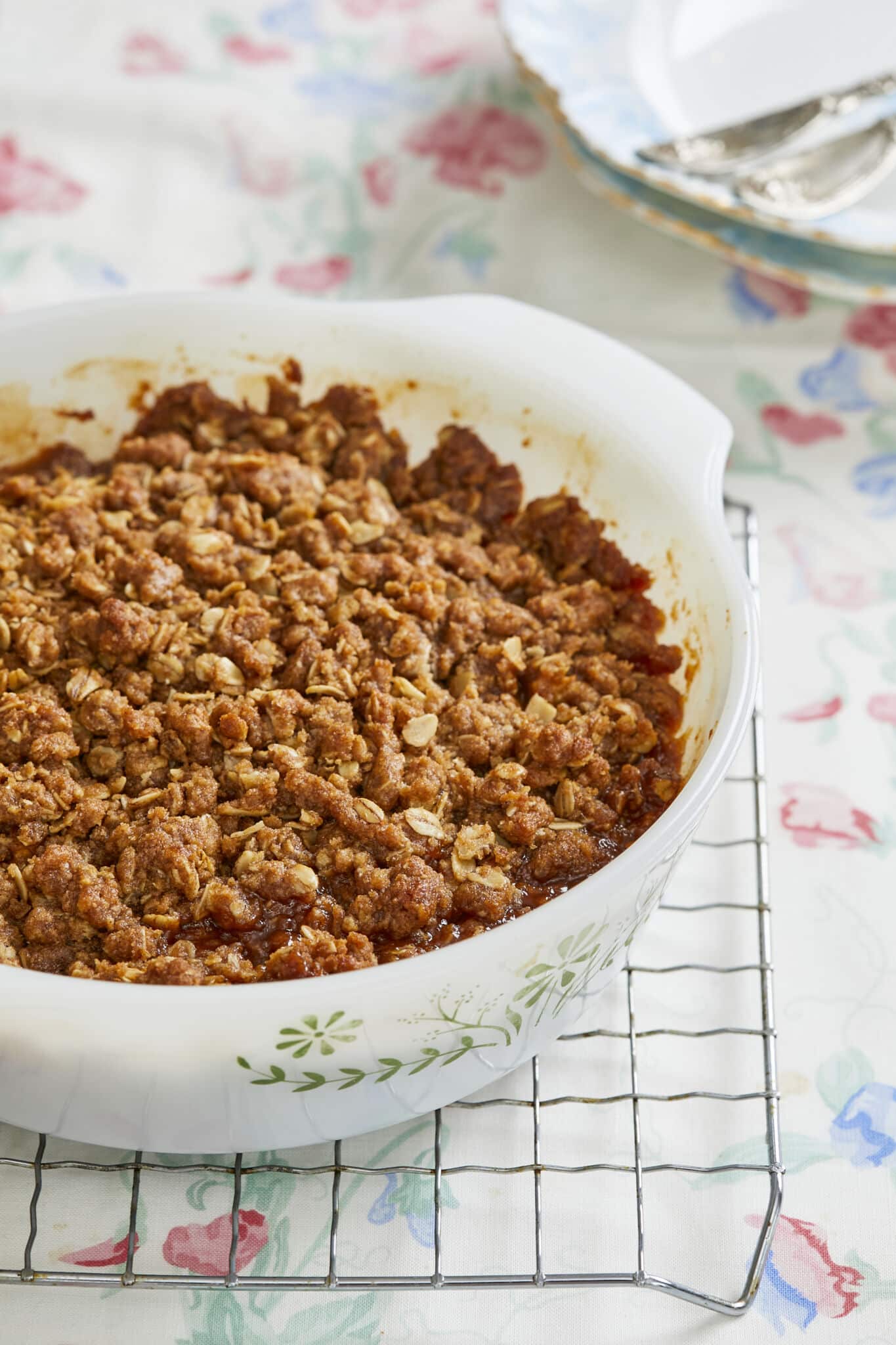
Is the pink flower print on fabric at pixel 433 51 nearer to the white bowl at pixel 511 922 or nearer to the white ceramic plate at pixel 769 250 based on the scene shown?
the white ceramic plate at pixel 769 250

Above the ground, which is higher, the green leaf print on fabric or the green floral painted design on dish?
the green floral painted design on dish

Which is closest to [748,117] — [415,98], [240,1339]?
[415,98]

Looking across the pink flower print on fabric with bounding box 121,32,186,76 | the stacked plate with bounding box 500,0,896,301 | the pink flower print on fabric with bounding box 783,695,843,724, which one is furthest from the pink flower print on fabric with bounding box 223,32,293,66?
the pink flower print on fabric with bounding box 783,695,843,724

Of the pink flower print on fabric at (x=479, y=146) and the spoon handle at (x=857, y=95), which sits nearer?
the spoon handle at (x=857, y=95)

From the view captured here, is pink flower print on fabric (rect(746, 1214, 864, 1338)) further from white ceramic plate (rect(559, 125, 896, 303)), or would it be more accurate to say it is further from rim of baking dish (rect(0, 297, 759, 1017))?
white ceramic plate (rect(559, 125, 896, 303))

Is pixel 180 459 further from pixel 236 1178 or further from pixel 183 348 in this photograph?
pixel 236 1178

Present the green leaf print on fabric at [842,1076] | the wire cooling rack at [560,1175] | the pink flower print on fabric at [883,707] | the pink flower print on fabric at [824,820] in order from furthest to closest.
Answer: the pink flower print on fabric at [883,707] < the pink flower print on fabric at [824,820] < the green leaf print on fabric at [842,1076] < the wire cooling rack at [560,1175]

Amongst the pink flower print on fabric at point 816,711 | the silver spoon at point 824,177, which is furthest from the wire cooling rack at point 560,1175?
the silver spoon at point 824,177
